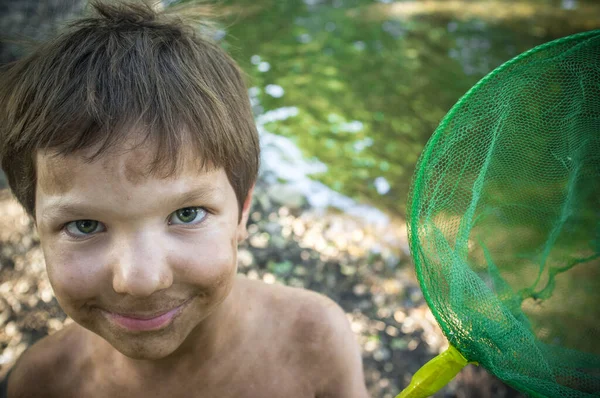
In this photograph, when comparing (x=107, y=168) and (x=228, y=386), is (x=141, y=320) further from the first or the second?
(x=228, y=386)

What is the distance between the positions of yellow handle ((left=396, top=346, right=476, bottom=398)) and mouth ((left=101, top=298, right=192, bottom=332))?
619mm

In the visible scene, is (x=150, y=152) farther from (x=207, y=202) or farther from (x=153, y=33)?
(x=153, y=33)

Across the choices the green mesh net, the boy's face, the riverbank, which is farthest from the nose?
the riverbank

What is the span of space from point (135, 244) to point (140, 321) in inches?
9.4

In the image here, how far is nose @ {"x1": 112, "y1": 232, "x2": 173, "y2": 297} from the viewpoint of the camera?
129cm

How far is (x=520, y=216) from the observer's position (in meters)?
1.90

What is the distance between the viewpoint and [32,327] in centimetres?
314

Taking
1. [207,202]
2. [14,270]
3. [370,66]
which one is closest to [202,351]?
[207,202]

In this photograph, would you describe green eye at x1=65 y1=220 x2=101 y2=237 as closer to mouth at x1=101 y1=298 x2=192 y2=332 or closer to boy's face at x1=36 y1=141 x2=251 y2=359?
boy's face at x1=36 y1=141 x2=251 y2=359

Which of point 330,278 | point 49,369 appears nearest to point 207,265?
point 49,369

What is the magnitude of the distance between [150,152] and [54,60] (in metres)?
0.43

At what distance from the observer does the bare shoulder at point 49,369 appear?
6.51 feet

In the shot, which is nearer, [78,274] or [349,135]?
[78,274]

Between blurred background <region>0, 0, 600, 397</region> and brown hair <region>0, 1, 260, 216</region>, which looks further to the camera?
blurred background <region>0, 0, 600, 397</region>
